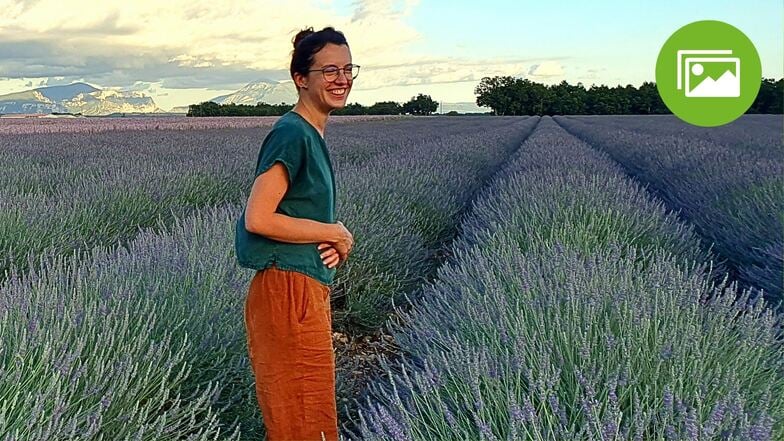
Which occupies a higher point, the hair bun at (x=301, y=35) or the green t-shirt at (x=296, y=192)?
the hair bun at (x=301, y=35)

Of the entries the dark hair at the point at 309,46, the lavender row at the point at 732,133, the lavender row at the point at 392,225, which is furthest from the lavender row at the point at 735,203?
the dark hair at the point at 309,46

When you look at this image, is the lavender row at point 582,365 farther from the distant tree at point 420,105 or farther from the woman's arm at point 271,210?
the distant tree at point 420,105

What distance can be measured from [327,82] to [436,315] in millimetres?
1012

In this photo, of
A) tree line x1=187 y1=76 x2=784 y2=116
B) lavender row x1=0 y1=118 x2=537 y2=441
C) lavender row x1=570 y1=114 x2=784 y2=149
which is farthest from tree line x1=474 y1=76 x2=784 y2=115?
lavender row x1=0 y1=118 x2=537 y2=441

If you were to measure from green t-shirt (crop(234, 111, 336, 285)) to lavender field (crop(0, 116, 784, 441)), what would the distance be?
15.0 inches

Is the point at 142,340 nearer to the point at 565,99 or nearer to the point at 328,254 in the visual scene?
the point at 328,254

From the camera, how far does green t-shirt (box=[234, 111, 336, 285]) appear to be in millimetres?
1565

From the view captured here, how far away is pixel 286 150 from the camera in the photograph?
1.55 meters

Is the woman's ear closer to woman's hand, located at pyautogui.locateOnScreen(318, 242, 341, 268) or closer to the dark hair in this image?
the dark hair

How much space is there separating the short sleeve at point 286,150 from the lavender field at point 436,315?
0.55 m

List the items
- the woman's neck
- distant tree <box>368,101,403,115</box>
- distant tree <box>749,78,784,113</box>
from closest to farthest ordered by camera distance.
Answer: the woman's neck → distant tree <box>749,78,784,113</box> → distant tree <box>368,101,403,115</box>

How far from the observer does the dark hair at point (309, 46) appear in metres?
1.62

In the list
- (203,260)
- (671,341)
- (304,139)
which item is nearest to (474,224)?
(203,260)

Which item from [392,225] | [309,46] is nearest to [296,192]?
[309,46]
